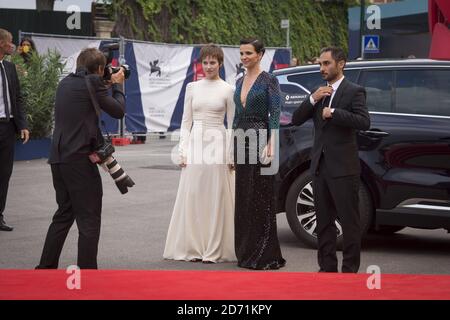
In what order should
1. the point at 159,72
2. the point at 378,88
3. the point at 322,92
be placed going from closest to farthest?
1. the point at 322,92
2. the point at 378,88
3. the point at 159,72

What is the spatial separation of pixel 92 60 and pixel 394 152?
3.10m

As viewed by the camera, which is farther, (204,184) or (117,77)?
(204,184)

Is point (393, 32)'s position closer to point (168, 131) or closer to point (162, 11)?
point (162, 11)

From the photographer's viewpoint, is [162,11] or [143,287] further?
[162,11]

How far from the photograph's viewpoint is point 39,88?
18547 millimetres

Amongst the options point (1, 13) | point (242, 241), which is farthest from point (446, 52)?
point (1, 13)

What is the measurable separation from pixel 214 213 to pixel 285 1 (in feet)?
101

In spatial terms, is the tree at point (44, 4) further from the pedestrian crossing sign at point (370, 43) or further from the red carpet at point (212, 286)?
the red carpet at point (212, 286)

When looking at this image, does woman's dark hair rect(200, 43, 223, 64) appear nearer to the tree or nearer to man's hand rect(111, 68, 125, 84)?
man's hand rect(111, 68, 125, 84)

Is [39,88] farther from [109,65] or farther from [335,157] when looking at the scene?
[335,157]

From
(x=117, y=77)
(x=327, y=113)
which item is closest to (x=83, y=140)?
(x=117, y=77)

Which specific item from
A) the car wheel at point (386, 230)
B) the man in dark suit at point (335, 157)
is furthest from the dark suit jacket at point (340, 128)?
the car wheel at point (386, 230)

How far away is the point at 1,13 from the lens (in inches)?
1318

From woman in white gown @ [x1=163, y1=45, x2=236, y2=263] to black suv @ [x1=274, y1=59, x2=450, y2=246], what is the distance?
0.78 meters
